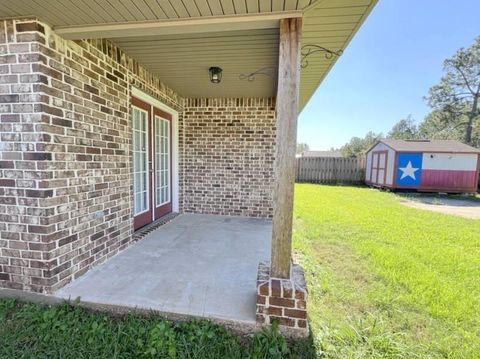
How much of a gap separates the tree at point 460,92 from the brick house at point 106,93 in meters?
23.0

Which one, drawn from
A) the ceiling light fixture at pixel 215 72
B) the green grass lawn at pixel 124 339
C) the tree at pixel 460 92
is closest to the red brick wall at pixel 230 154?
the ceiling light fixture at pixel 215 72

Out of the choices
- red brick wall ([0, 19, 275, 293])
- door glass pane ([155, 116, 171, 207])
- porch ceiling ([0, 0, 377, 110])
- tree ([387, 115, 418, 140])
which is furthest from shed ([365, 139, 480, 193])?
tree ([387, 115, 418, 140])

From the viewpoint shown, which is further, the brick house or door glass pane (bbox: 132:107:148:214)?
door glass pane (bbox: 132:107:148:214)

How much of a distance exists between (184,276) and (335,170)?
13.5m

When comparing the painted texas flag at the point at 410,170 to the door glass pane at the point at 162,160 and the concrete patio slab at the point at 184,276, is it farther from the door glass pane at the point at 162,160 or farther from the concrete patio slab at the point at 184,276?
the door glass pane at the point at 162,160

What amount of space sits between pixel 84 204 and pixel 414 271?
3.87 meters

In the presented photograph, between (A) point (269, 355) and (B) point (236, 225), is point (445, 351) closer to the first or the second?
(A) point (269, 355)

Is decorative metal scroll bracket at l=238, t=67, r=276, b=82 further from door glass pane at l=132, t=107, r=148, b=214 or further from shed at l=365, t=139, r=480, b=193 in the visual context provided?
shed at l=365, t=139, r=480, b=193

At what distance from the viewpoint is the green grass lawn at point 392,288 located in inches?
72.6

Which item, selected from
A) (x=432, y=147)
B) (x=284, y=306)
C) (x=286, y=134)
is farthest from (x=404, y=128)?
(x=284, y=306)

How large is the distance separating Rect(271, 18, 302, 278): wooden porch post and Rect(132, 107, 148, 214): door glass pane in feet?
8.52

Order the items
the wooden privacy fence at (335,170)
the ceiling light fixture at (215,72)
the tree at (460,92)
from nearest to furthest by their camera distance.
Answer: the ceiling light fixture at (215,72) → the wooden privacy fence at (335,170) → the tree at (460,92)

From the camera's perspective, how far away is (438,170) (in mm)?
11320

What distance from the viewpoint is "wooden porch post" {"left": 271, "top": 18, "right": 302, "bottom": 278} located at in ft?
6.03
